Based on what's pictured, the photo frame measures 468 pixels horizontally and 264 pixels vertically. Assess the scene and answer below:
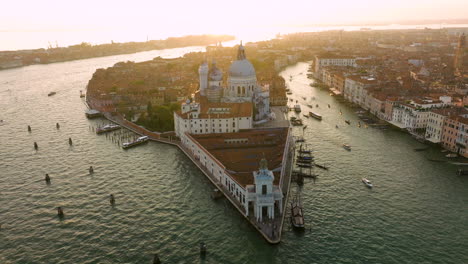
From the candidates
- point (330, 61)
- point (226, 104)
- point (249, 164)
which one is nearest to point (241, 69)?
point (226, 104)

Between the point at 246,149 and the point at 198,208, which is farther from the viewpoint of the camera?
the point at 246,149

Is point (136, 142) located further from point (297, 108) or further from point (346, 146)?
point (297, 108)

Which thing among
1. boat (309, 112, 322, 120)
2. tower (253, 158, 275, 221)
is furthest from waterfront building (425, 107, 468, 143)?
tower (253, 158, 275, 221)

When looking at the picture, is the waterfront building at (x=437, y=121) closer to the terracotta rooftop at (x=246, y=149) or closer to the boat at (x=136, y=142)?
the terracotta rooftop at (x=246, y=149)

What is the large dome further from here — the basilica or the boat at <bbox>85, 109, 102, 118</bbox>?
the boat at <bbox>85, 109, 102, 118</bbox>

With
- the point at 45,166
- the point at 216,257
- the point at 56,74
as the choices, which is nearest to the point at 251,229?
the point at 216,257

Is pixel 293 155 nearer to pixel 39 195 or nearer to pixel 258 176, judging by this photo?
pixel 258 176
